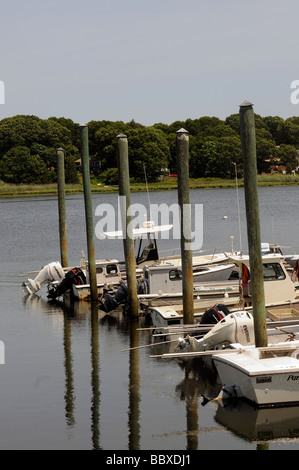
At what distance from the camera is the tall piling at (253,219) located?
19.4 meters

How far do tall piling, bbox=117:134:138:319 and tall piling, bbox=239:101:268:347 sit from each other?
27.2 ft

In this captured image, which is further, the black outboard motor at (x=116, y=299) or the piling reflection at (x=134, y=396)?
the black outboard motor at (x=116, y=299)

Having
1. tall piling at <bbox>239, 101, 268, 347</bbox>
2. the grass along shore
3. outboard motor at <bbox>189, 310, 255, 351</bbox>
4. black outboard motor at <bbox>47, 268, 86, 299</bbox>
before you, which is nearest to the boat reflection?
tall piling at <bbox>239, 101, 268, 347</bbox>

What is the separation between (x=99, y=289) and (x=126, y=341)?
263 inches

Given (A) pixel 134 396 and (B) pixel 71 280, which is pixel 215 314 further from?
(B) pixel 71 280

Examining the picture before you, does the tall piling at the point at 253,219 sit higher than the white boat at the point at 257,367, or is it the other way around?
the tall piling at the point at 253,219

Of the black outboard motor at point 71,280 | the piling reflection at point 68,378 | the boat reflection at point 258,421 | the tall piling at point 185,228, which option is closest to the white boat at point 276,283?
the tall piling at point 185,228

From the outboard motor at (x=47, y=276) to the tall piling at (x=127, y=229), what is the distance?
7090 millimetres

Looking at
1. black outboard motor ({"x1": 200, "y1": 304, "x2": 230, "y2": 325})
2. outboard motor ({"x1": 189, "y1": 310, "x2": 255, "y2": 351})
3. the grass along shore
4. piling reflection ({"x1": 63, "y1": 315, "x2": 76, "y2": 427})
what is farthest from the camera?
the grass along shore

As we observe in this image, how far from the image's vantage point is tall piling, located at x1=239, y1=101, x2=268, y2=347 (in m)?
19.4

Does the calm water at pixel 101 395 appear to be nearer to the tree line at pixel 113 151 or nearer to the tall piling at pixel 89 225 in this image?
the tall piling at pixel 89 225

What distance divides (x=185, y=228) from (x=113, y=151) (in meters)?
106

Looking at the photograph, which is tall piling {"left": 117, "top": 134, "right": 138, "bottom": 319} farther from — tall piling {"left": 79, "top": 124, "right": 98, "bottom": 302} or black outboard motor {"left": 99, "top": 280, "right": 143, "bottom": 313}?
tall piling {"left": 79, "top": 124, "right": 98, "bottom": 302}

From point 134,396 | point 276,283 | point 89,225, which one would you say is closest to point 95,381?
point 134,396
